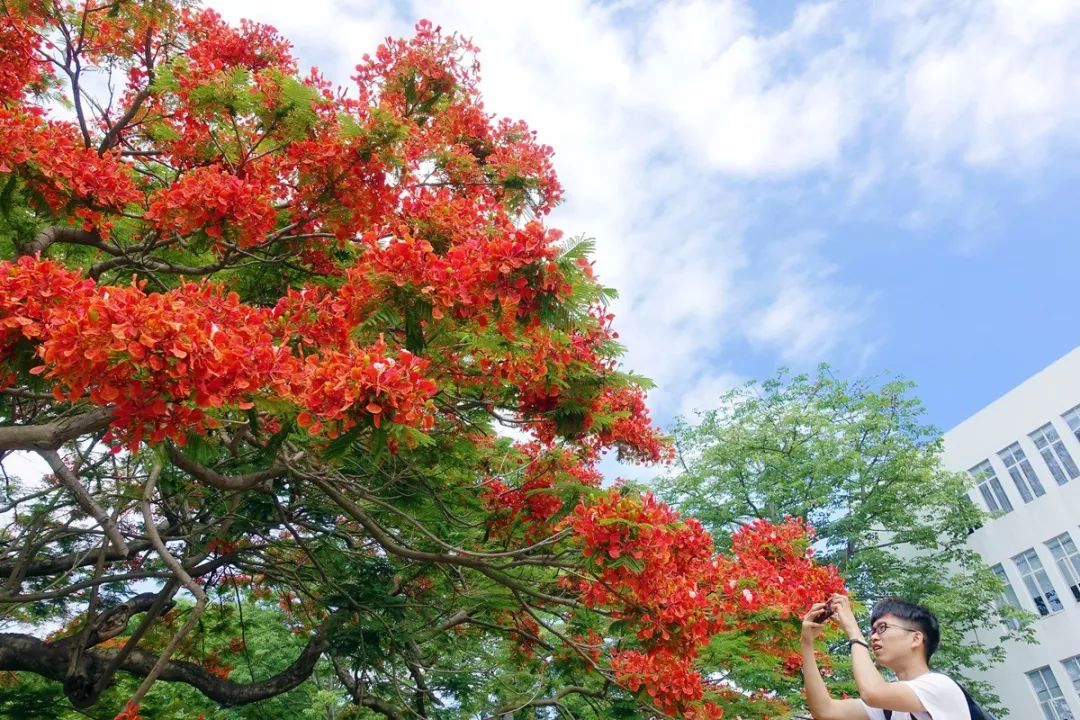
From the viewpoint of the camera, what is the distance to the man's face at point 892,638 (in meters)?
2.50

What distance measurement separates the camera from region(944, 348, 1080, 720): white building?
17375 mm

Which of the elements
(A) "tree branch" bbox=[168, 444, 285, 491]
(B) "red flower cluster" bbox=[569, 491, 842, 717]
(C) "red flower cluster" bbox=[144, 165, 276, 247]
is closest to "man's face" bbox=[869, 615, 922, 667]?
(B) "red flower cluster" bbox=[569, 491, 842, 717]

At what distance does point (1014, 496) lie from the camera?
19047 mm

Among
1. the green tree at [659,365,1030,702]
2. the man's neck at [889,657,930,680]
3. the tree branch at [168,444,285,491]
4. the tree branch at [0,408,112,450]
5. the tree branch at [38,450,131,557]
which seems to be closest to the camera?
the man's neck at [889,657,930,680]

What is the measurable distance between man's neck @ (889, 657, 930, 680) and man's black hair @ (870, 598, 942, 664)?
0.13 ft

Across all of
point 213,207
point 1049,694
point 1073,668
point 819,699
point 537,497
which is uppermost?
point 1073,668

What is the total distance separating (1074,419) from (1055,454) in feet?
3.00

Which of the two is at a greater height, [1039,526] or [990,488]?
[990,488]

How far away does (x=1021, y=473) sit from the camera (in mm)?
18875

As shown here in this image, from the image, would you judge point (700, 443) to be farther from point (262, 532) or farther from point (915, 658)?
point (915, 658)

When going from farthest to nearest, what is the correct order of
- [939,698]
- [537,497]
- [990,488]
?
[990,488] → [537,497] → [939,698]

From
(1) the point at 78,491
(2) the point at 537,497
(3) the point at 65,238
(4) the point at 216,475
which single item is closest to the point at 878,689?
(4) the point at 216,475

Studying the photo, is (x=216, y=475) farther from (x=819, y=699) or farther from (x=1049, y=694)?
(x=1049, y=694)

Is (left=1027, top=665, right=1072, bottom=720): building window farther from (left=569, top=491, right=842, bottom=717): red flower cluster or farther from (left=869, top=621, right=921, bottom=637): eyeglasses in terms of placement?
(left=869, top=621, right=921, bottom=637): eyeglasses
